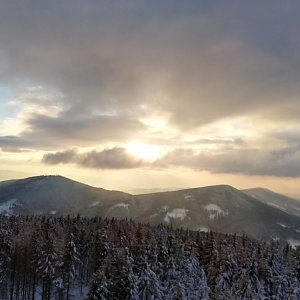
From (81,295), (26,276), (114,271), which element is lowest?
(81,295)

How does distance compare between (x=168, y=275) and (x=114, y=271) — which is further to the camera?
(x=168, y=275)

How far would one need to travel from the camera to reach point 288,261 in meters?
85.2

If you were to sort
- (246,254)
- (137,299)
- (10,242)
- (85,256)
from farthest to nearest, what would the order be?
(85,256) → (246,254) → (10,242) → (137,299)

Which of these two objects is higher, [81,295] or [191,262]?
[191,262]

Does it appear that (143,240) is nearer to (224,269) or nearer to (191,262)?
(191,262)

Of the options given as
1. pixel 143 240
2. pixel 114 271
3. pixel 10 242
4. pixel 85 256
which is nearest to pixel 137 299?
pixel 114 271

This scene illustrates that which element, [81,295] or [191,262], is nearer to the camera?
[191,262]

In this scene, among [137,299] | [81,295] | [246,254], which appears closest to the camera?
[137,299]

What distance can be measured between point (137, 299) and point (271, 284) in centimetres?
3063

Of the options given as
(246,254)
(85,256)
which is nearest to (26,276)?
(85,256)

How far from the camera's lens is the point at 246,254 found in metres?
80.8

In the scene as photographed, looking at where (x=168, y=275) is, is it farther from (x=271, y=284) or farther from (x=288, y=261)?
(x=288, y=261)

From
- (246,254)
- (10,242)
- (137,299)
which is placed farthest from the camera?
(246,254)

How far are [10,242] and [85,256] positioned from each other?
30562 millimetres
